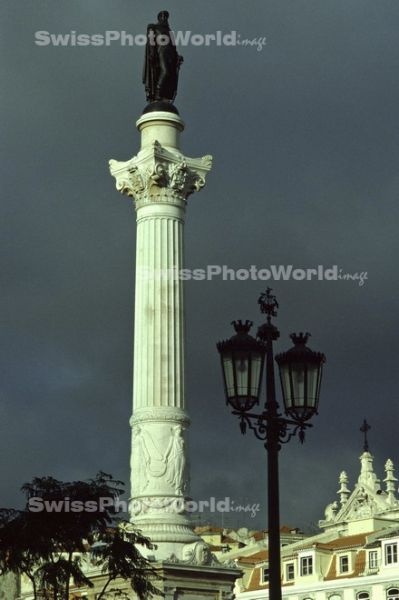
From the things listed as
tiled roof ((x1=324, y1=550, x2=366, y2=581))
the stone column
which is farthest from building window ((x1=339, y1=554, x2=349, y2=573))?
the stone column

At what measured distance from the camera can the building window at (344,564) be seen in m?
71.0

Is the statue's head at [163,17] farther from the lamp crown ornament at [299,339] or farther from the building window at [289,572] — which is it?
the building window at [289,572]

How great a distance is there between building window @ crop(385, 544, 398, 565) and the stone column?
3470 centimetres

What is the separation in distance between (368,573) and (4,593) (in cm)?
3022

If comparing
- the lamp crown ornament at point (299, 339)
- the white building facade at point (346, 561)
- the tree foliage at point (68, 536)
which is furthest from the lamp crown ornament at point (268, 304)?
the white building facade at point (346, 561)

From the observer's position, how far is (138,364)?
120 ft

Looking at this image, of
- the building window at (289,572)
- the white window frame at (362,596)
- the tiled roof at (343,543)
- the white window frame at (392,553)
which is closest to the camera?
the white window frame at (392,553)

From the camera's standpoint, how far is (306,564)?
73.2 m

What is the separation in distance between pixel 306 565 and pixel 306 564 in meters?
0.08

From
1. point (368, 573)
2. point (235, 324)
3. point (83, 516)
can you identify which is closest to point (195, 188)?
point (83, 516)

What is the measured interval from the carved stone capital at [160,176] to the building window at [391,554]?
35.3 metres

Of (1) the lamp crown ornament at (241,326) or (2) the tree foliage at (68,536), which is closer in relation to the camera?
(1) the lamp crown ornament at (241,326)

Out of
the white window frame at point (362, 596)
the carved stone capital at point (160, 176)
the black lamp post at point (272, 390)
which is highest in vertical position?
the carved stone capital at point (160, 176)

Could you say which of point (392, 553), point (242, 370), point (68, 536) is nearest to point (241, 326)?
point (242, 370)
